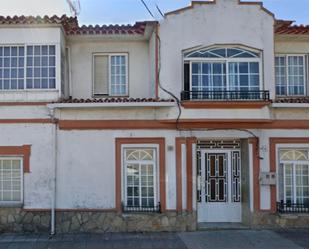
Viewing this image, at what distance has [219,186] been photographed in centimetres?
1274

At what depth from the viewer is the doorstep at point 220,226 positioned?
39.4 feet

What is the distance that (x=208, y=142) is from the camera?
12.8m

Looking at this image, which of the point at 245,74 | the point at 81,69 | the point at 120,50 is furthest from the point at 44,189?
the point at 245,74

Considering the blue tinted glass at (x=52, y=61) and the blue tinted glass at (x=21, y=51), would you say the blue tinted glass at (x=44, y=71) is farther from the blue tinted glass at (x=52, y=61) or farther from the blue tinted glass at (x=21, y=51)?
the blue tinted glass at (x=21, y=51)

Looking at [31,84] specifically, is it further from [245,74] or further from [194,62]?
[245,74]

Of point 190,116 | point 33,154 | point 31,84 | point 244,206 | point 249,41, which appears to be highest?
point 249,41

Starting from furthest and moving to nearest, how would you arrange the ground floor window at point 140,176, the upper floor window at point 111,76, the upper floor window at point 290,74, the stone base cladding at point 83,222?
the upper floor window at point 290,74 < the upper floor window at point 111,76 < the ground floor window at point 140,176 < the stone base cladding at point 83,222

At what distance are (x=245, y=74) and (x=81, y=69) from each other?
507 centimetres

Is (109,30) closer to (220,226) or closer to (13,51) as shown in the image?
(13,51)

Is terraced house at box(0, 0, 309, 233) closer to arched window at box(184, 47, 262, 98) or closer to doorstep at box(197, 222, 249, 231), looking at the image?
arched window at box(184, 47, 262, 98)

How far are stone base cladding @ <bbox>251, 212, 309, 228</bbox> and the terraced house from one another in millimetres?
29

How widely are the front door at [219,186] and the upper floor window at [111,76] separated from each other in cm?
335

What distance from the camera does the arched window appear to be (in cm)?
1191

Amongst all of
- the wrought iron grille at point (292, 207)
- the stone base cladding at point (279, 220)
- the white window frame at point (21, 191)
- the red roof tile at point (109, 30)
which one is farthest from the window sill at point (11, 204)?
the wrought iron grille at point (292, 207)
